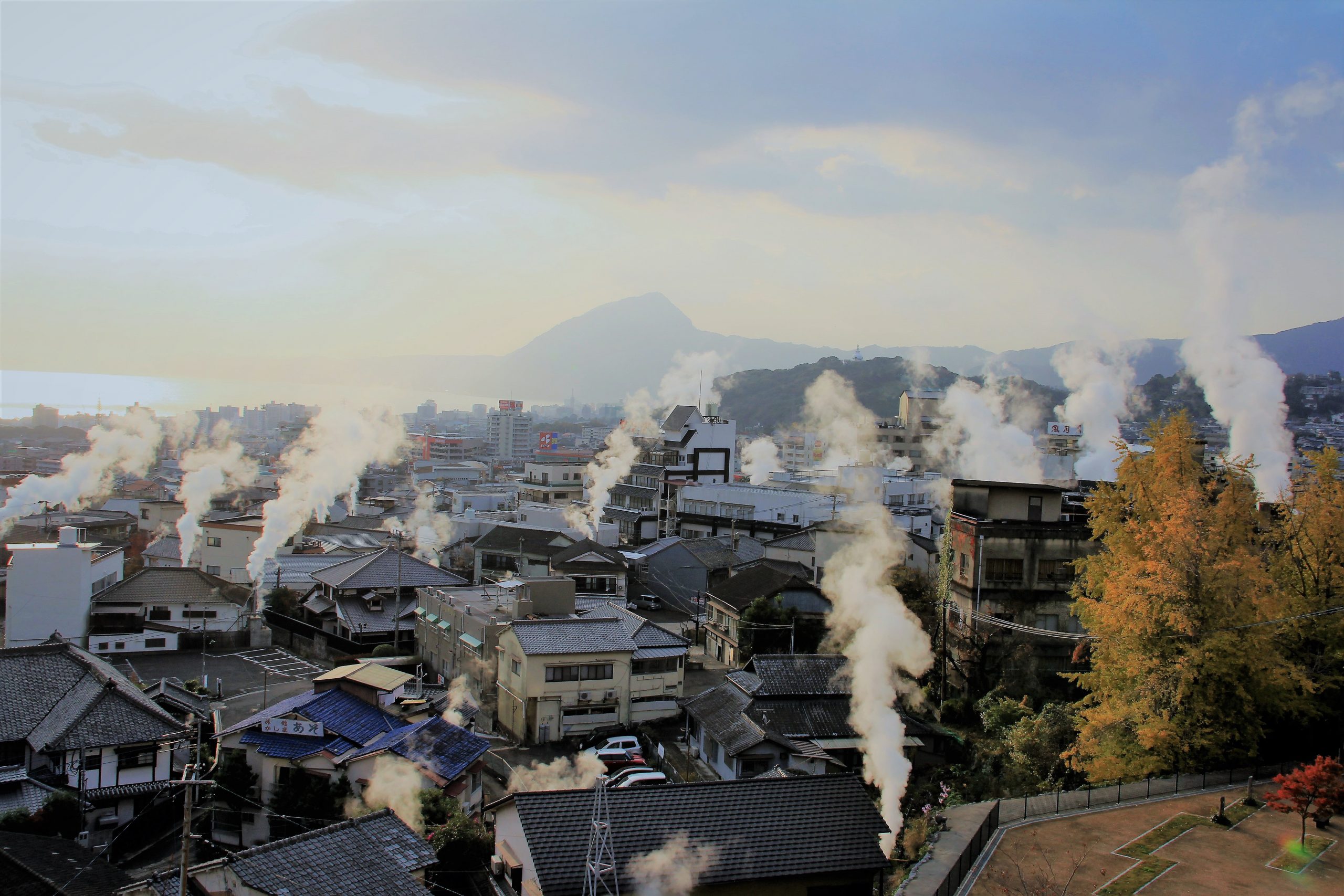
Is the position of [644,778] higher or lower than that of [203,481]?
lower

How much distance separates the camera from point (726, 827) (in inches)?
494

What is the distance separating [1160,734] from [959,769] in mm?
4953

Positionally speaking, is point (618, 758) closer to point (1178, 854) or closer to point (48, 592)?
point (1178, 854)

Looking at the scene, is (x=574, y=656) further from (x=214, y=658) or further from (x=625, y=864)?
(x=214, y=658)

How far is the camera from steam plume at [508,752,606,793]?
741 inches

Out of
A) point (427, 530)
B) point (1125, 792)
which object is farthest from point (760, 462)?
point (1125, 792)

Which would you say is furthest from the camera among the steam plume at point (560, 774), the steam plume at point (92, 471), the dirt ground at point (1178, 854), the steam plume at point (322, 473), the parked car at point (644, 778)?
the steam plume at point (92, 471)

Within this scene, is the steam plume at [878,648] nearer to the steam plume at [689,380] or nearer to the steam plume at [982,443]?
the steam plume at [982,443]

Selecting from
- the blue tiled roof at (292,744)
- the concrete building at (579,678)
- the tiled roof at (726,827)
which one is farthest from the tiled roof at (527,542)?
the tiled roof at (726,827)

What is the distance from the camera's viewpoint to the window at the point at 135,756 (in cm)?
1789

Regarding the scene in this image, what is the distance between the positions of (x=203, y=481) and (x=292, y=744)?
31.6 meters

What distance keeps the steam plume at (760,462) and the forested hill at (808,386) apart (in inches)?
1980

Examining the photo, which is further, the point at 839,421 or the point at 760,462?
the point at 839,421

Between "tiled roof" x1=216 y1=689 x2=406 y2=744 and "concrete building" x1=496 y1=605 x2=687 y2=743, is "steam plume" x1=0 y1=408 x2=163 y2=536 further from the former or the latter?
"concrete building" x1=496 y1=605 x2=687 y2=743
